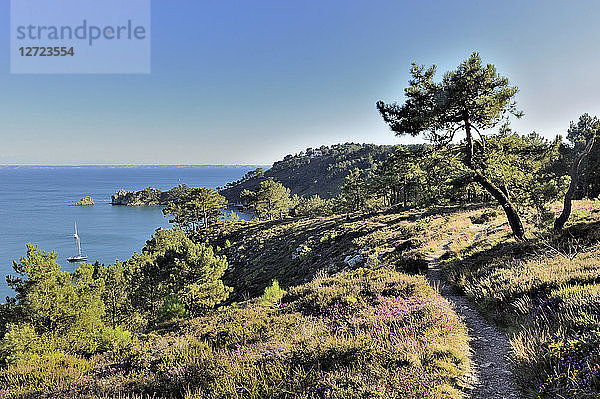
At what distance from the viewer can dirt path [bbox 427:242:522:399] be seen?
484 cm

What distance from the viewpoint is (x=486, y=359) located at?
5973 mm

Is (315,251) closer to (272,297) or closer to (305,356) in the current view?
(272,297)

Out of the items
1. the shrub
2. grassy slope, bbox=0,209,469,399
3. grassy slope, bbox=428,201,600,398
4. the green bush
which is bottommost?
the green bush

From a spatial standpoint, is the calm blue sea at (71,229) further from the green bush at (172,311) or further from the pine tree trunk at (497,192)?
the pine tree trunk at (497,192)

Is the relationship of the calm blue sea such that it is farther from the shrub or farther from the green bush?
the shrub

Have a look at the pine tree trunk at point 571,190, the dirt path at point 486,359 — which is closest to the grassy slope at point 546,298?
the dirt path at point 486,359

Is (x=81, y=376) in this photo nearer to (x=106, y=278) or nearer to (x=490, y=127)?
(x=490, y=127)

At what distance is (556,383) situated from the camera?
4184 mm

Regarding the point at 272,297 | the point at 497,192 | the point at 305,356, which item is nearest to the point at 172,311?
the point at 272,297

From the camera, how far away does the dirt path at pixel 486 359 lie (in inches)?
191

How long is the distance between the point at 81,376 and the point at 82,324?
1713 centimetres

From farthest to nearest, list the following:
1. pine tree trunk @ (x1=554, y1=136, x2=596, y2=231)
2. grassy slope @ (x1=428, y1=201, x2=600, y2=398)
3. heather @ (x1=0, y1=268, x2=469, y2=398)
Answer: pine tree trunk @ (x1=554, y1=136, x2=596, y2=231) → heather @ (x1=0, y1=268, x2=469, y2=398) → grassy slope @ (x1=428, y1=201, x2=600, y2=398)

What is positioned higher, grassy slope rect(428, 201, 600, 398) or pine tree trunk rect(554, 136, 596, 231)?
pine tree trunk rect(554, 136, 596, 231)

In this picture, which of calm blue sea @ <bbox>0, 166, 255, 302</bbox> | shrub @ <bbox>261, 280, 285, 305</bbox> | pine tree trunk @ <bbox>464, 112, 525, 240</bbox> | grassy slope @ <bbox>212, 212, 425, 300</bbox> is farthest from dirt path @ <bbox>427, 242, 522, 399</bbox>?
calm blue sea @ <bbox>0, 166, 255, 302</bbox>
